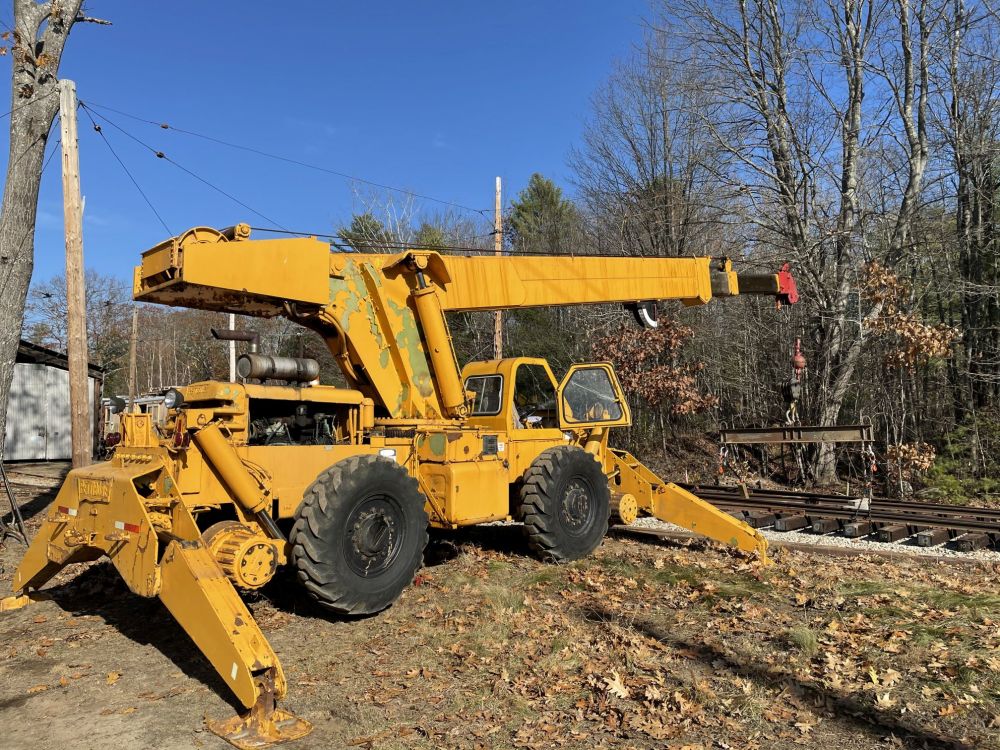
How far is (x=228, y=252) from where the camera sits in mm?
6039

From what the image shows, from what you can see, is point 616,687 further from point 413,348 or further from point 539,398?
point 539,398

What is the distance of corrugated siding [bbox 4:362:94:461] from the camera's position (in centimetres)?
2470

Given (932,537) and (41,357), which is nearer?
(932,537)

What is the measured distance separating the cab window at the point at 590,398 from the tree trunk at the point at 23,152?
7.58 m

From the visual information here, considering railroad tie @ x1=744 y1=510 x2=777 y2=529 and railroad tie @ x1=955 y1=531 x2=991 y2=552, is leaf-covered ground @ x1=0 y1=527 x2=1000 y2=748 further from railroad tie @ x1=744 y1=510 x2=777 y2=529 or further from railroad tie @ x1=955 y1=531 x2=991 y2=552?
railroad tie @ x1=744 y1=510 x2=777 y2=529

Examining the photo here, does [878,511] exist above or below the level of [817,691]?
above

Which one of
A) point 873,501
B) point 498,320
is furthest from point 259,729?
point 498,320

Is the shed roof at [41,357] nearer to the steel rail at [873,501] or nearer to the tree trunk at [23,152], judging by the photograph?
the tree trunk at [23,152]

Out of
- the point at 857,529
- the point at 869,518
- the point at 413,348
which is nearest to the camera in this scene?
the point at 413,348

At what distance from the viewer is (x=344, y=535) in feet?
19.2

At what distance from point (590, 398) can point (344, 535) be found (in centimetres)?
425

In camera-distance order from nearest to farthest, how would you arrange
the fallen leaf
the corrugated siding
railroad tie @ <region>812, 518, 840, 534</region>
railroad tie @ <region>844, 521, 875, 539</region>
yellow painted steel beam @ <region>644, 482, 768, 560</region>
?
the fallen leaf → yellow painted steel beam @ <region>644, 482, 768, 560</region> → railroad tie @ <region>844, 521, 875, 539</region> → railroad tie @ <region>812, 518, 840, 534</region> → the corrugated siding

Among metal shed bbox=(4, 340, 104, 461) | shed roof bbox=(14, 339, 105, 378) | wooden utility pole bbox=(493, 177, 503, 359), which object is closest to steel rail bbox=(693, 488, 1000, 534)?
wooden utility pole bbox=(493, 177, 503, 359)

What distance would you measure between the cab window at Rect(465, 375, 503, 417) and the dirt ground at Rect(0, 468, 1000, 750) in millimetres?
1883
